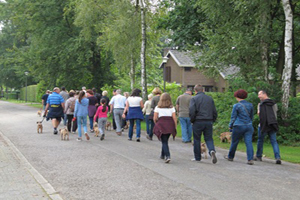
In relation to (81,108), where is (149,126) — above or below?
below

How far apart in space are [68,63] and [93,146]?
76.4 feet

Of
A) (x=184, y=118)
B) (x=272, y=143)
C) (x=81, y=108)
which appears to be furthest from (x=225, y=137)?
(x=81, y=108)

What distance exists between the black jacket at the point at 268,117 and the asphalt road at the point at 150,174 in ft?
2.90

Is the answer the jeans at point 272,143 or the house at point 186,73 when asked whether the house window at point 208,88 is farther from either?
the jeans at point 272,143

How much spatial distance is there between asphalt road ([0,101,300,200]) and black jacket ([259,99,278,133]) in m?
0.88

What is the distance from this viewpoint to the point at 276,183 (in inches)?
315

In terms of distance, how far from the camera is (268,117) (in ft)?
34.5

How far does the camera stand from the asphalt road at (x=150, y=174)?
7082 millimetres

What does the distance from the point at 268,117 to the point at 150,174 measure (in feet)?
12.0

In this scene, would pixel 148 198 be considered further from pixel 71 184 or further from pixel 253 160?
pixel 253 160

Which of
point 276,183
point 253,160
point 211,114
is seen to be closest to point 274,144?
point 253,160

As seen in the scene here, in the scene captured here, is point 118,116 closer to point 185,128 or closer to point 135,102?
point 135,102

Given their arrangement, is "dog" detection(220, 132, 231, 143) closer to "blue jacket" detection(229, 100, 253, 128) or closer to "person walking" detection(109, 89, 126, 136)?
"person walking" detection(109, 89, 126, 136)

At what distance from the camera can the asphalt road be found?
708 cm
